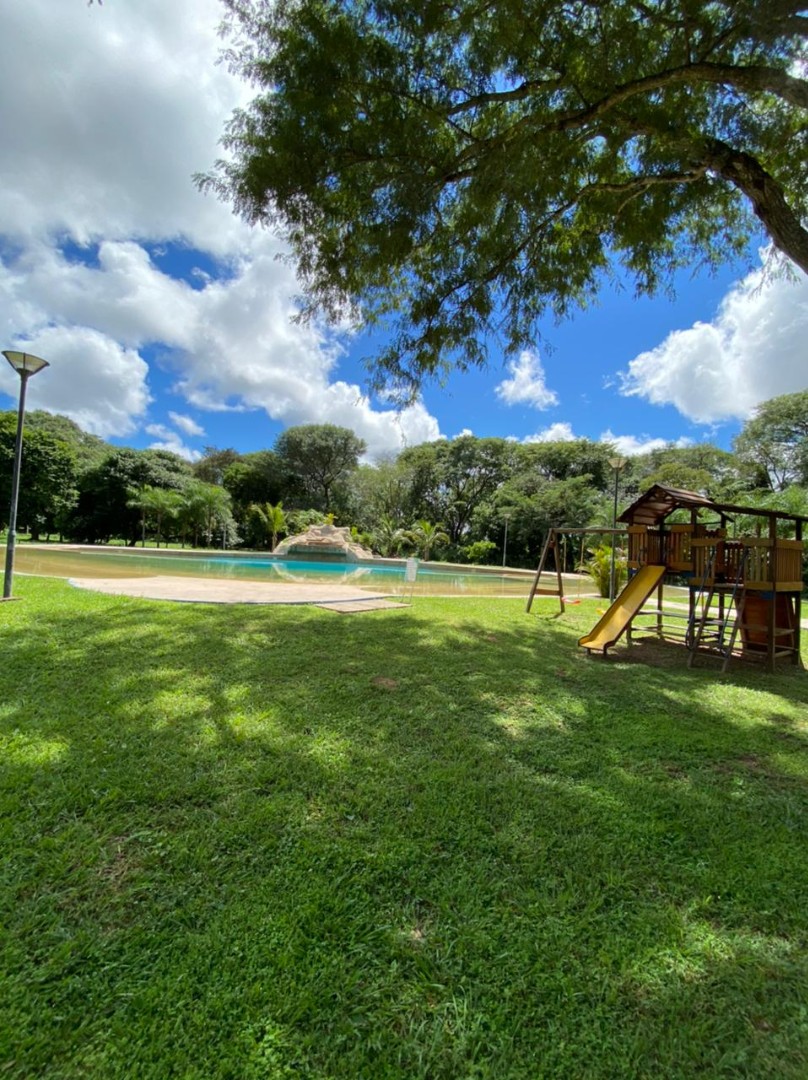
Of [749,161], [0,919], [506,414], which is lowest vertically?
[0,919]

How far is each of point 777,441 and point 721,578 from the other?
25563 millimetres

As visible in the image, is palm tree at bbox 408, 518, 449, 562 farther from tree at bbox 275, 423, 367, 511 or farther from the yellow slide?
the yellow slide

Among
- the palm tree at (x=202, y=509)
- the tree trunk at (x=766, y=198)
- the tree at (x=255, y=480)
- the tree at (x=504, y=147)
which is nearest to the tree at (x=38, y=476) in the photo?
the palm tree at (x=202, y=509)

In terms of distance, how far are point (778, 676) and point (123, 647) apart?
697 cm

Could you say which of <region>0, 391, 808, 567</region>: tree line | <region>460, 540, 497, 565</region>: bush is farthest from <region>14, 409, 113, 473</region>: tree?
<region>460, 540, 497, 565</region>: bush

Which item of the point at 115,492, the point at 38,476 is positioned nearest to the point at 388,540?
the point at 115,492

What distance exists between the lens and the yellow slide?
578 cm

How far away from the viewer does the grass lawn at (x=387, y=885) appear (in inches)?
50.1

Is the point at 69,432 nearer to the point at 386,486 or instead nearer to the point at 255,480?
the point at 255,480

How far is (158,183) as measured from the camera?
8289 mm

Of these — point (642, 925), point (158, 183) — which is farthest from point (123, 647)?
point (158, 183)

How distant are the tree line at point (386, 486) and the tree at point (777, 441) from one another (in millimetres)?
58

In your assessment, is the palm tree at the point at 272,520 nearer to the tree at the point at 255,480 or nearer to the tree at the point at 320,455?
the tree at the point at 255,480

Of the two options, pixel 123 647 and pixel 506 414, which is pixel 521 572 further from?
pixel 123 647
